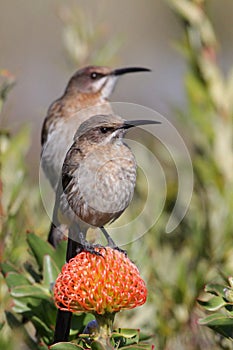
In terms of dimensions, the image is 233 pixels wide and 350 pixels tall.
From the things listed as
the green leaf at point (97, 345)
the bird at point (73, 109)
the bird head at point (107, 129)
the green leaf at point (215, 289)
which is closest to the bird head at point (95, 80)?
the bird at point (73, 109)

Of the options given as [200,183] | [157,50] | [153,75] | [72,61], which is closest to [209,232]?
[200,183]

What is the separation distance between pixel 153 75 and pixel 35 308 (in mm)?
2507

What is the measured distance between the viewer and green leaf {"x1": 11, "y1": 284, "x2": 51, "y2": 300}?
187 cm

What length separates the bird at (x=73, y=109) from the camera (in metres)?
3.05

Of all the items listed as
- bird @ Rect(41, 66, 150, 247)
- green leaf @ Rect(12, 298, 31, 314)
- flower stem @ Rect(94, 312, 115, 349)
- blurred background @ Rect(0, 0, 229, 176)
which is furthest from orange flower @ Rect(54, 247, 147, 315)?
bird @ Rect(41, 66, 150, 247)

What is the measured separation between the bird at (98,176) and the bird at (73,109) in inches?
32.5

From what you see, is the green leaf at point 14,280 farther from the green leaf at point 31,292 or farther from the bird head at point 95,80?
the bird head at point 95,80

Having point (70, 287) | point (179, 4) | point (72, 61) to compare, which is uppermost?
point (179, 4)

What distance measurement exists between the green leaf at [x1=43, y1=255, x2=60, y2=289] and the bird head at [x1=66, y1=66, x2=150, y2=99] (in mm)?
1192

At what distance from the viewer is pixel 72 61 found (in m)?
3.20

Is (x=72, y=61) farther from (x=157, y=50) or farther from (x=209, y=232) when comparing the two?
(x=157, y=50)

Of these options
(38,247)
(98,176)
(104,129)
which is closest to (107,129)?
(104,129)

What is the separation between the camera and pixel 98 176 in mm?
1954

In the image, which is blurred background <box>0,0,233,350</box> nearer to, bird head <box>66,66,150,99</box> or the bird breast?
bird head <box>66,66,150,99</box>
